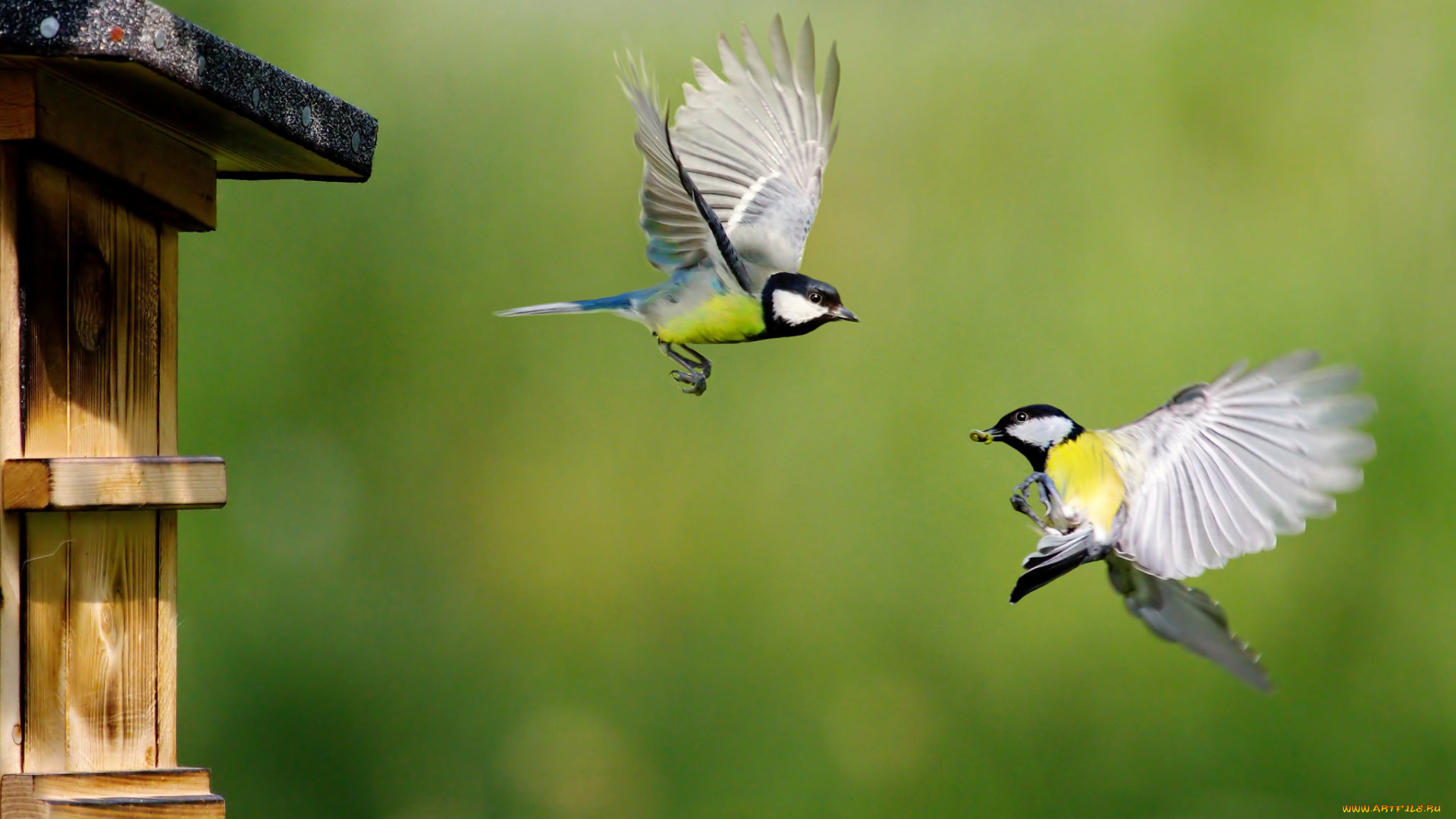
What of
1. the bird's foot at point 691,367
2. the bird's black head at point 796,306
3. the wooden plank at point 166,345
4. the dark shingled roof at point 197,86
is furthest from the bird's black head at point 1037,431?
the wooden plank at point 166,345

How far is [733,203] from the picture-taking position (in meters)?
3.10

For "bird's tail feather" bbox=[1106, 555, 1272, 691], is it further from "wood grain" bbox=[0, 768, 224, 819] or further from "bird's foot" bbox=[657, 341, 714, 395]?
"wood grain" bbox=[0, 768, 224, 819]

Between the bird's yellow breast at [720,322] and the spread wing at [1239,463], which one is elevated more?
the bird's yellow breast at [720,322]

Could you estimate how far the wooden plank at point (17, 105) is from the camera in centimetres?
189

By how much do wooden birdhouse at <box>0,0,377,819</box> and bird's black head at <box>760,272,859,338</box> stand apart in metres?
0.77

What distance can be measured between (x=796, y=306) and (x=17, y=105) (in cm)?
123

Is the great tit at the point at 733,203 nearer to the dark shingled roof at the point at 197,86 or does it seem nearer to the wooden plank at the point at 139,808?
the dark shingled roof at the point at 197,86

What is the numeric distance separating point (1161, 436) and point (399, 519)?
429 cm

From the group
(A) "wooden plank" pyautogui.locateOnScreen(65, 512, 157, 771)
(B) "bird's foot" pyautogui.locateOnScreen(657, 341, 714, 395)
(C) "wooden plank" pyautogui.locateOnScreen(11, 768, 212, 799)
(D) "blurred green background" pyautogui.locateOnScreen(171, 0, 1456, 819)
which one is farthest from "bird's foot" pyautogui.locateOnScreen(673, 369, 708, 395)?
(D) "blurred green background" pyautogui.locateOnScreen(171, 0, 1456, 819)

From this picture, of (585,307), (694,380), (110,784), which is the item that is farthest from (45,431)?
(694,380)

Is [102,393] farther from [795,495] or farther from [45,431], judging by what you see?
[795,495]

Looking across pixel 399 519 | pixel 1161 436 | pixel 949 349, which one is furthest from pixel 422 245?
pixel 1161 436

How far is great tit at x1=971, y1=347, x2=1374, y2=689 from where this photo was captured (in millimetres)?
2414

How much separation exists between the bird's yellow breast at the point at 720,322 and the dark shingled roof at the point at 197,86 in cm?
61
